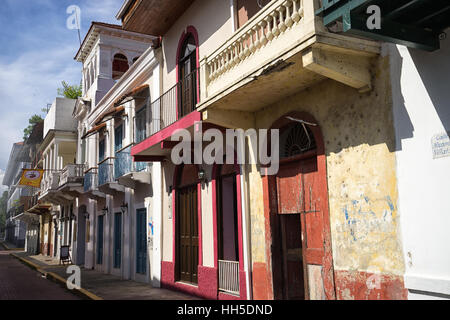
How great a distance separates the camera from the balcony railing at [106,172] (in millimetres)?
15758

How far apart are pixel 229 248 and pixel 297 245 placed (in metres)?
2.26

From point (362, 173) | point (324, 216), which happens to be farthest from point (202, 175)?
point (362, 173)

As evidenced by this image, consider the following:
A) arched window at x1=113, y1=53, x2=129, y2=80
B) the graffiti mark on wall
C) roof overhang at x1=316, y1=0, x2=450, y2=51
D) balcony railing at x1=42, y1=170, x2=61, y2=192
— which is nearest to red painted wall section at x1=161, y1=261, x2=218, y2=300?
the graffiti mark on wall

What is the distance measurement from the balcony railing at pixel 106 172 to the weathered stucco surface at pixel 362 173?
1076cm

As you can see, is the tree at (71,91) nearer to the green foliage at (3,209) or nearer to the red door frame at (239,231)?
the red door frame at (239,231)

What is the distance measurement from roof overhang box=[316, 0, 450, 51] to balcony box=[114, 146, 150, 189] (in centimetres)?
941

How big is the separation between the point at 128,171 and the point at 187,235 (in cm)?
401

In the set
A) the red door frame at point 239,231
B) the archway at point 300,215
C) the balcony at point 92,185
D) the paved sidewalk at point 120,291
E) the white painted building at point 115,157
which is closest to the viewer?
the archway at point 300,215

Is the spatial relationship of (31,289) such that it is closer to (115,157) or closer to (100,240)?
(115,157)

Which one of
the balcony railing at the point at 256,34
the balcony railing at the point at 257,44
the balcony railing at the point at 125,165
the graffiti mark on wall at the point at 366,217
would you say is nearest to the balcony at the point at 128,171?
the balcony railing at the point at 125,165

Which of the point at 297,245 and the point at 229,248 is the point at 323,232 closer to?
the point at 297,245

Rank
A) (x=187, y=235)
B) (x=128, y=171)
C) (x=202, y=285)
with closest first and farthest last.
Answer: (x=202, y=285) → (x=187, y=235) → (x=128, y=171)

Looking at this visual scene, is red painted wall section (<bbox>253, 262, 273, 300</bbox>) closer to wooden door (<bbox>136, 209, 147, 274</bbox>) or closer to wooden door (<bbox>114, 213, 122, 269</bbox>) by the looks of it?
wooden door (<bbox>136, 209, 147, 274</bbox>)

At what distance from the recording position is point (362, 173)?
5875mm
